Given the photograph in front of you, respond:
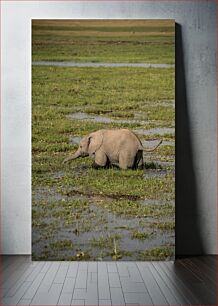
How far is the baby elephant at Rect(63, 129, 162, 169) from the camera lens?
6.76 metres

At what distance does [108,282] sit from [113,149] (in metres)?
1.69

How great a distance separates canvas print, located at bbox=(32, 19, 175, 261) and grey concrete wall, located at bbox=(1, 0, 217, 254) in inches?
5.4

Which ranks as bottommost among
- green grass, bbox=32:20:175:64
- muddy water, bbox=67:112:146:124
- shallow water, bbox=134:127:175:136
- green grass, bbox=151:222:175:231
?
green grass, bbox=151:222:175:231

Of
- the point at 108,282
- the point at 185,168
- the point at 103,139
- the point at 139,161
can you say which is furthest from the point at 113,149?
the point at 108,282

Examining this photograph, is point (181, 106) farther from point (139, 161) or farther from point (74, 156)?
point (74, 156)

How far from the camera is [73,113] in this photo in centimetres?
678

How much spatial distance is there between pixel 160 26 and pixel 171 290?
2857 millimetres

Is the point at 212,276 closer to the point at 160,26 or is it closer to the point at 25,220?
the point at 25,220

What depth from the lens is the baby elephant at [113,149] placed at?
266 inches

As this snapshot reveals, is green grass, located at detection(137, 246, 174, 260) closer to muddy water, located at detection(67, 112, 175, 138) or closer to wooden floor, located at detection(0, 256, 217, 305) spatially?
wooden floor, located at detection(0, 256, 217, 305)

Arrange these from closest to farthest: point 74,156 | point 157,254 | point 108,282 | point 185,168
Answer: point 108,282 → point 157,254 → point 74,156 → point 185,168

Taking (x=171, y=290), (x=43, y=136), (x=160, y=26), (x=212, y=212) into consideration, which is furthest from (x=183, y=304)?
(x=160, y=26)

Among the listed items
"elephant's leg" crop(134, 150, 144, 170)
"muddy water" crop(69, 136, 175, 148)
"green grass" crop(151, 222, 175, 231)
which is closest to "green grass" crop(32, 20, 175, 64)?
"muddy water" crop(69, 136, 175, 148)

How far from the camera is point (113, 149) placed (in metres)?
6.83
